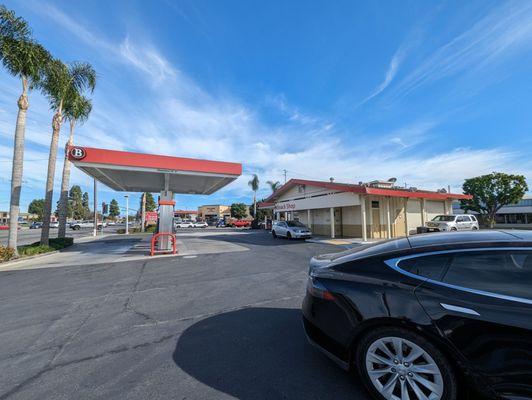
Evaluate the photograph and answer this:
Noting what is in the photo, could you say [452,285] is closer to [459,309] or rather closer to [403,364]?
[459,309]

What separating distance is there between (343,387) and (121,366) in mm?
2448

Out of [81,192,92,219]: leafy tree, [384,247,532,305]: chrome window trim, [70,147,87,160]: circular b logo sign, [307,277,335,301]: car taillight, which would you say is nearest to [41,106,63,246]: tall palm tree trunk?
[70,147,87,160]: circular b logo sign

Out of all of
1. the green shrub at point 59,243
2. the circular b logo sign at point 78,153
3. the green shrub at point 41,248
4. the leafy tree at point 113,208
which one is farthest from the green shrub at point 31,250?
the leafy tree at point 113,208

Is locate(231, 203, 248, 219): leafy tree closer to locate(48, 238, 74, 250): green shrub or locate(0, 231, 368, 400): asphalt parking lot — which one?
locate(48, 238, 74, 250): green shrub

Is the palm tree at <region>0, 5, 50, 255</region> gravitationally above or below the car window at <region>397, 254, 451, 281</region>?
above

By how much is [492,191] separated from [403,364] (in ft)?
154

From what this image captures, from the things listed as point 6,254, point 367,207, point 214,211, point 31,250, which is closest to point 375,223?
point 367,207

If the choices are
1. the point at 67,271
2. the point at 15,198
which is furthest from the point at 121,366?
the point at 15,198

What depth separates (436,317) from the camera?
2.19 m

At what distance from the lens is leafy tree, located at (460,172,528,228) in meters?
36.2

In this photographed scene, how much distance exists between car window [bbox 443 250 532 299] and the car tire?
59 cm

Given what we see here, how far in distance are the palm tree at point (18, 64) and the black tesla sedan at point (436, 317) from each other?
14807mm

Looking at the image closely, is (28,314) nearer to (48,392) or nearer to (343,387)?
(48,392)

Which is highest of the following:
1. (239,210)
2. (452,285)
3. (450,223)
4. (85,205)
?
(85,205)
